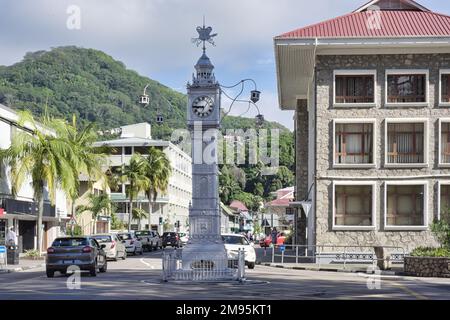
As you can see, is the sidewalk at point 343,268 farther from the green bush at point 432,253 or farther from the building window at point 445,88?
the building window at point 445,88

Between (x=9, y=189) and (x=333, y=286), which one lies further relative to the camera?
(x=9, y=189)

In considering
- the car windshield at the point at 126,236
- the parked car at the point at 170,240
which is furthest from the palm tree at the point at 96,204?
the car windshield at the point at 126,236

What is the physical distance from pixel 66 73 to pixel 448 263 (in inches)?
3851

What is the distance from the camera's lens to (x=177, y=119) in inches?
4675

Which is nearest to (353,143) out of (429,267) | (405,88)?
(405,88)

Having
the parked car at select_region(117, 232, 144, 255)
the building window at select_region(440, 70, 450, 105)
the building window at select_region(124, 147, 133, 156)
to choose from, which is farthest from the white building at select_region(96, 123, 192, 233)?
the building window at select_region(440, 70, 450, 105)

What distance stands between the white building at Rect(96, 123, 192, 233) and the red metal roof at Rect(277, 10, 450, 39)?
62589 mm

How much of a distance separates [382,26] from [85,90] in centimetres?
9423

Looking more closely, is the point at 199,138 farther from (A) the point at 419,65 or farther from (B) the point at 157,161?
(B) the point at 157,161

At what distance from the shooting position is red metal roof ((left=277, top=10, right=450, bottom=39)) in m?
40.7

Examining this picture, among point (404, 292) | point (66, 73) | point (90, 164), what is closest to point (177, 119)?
point (66, 73)

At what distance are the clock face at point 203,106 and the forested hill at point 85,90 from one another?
6546 cm

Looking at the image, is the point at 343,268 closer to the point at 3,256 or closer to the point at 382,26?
the point at 382,26

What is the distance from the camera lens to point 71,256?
29.0 m
